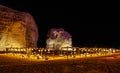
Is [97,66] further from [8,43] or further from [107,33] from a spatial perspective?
[107,33]

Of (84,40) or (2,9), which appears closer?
(2,9)

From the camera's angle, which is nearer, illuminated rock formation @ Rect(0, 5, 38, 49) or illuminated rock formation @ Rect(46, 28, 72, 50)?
illuminated rock formation @ Rect(0, 5, 38, 49)

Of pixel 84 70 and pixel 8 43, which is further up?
pixel 8 43

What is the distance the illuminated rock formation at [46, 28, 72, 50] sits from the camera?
36.0 m

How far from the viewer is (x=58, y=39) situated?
3622 centimetres

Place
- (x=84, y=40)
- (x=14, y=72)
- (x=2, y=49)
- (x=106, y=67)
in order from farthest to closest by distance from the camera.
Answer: (x=84, y=40)
(x=2, y=49)
(x=106, y=67)
(x=14, y=72)

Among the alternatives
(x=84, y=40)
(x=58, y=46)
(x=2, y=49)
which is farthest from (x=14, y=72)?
(x=84, y=40)

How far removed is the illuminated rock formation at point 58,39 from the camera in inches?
1419

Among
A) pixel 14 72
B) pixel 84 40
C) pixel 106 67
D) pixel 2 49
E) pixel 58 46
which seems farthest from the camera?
pixel 84 40

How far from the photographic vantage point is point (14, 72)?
15.2m

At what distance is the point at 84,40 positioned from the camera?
50.1 metres

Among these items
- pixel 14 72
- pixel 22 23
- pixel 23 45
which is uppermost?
pixel 22 23

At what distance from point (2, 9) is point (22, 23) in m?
2.49

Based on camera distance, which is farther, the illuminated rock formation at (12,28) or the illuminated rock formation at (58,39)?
the illuminated rock formation at (58,39)
